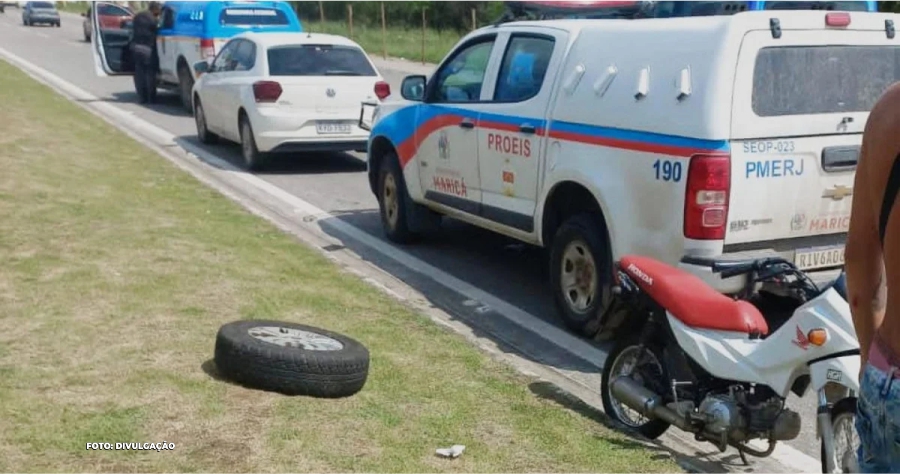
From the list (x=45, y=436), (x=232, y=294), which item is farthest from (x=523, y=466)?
(x=232, y=294)

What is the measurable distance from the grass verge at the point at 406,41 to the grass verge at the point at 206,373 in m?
30.6

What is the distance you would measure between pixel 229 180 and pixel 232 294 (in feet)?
20.0

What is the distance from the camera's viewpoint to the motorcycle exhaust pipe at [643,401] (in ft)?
15.9

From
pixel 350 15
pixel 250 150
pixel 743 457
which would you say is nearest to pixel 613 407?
pixel 743 457

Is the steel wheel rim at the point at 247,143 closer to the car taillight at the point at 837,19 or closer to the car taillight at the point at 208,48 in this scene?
the car taillight at the point at 208,48

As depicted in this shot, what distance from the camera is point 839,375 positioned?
13.8 ft

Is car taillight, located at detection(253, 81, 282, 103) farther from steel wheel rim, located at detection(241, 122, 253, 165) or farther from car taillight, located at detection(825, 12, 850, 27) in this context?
car taillight, located at detection(825, 12, 850, 27)

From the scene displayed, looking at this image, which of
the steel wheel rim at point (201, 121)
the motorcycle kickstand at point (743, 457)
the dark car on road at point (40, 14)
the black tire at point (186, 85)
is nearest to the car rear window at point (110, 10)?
the black tire at point (186, 85)

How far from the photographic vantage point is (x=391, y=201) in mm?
9648

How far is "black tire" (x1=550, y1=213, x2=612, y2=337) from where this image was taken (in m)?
6.75

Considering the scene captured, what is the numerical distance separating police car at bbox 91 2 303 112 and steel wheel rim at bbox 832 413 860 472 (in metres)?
15.1

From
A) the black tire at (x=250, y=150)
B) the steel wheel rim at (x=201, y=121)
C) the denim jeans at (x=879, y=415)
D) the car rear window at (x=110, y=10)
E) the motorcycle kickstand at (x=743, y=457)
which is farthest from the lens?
the car rear window at (x=110, y=10)

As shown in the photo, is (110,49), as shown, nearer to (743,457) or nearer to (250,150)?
(250,150)

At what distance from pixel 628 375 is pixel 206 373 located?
1.96 metres
